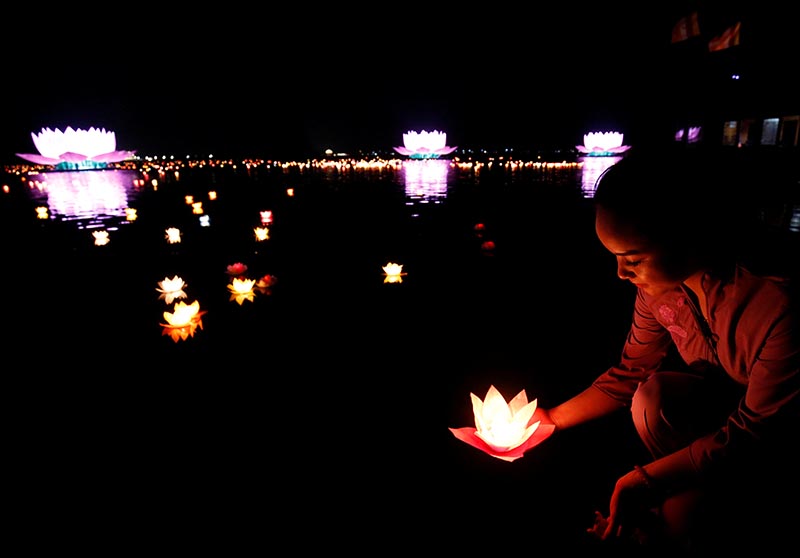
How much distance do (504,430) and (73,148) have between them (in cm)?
3952

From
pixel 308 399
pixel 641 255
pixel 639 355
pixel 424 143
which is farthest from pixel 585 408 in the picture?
pixel 424 143

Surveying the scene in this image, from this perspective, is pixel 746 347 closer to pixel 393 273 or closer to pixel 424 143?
pixel 393 273

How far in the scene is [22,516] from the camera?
2.06 meters

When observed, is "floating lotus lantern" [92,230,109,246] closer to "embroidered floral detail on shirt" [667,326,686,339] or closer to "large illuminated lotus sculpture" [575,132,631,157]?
"embroidered floral detail on shirt" [667,326,686,339]

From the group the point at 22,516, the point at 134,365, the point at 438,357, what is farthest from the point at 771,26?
the point at 22,516

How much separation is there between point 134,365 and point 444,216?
272 inches

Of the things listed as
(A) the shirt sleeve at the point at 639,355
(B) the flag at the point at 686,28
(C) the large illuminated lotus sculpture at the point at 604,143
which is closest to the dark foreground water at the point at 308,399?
(A) the shirt sleeve at the point at 639,355

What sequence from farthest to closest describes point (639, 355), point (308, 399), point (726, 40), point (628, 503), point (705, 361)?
point (726, 40), point (308, 399), point (639, 355), point (705, 361), point (628, 503)

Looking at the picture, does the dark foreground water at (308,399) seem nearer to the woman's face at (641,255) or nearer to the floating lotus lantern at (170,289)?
the floating lotus lantern at (170,289)

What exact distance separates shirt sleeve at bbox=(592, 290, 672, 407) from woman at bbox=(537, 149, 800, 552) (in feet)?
0.37

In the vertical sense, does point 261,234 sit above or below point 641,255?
below

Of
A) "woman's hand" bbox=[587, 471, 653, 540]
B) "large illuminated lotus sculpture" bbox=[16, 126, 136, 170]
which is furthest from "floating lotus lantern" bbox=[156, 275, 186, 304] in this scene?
"large illuminated lotus sculpture" bbox=[16, 126, 136, 170]

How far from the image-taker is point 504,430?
1.89 metres

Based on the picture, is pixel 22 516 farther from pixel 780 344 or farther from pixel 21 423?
pixel 780 344
